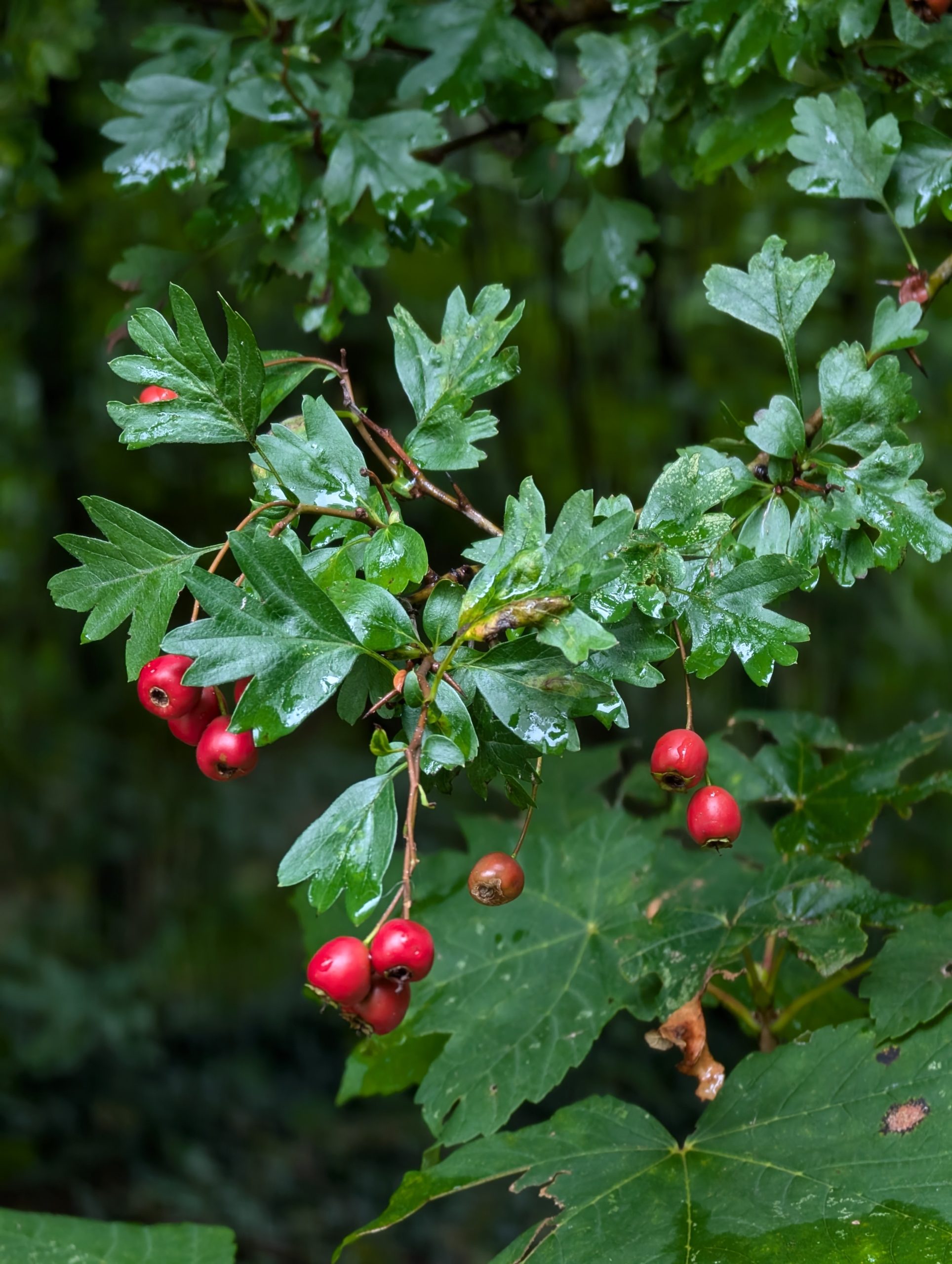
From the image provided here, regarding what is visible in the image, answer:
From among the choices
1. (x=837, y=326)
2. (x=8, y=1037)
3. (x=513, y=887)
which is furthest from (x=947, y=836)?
(x=513, y=887)

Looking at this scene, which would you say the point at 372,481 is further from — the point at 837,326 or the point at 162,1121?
the point at 162,1121

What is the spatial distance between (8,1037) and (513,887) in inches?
137

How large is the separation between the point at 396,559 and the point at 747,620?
273 millimetres

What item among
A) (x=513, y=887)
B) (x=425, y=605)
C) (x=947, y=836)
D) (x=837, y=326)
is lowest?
(x=947, y=836)

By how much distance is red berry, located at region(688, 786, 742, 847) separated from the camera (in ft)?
2.89

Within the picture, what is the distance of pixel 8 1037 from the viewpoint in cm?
369

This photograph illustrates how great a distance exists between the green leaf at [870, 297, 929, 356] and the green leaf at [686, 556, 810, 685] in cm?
27

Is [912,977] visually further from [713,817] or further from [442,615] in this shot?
A: [442,615]

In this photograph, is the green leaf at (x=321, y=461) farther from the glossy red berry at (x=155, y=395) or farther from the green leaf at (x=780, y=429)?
the green leaf at (x=780, y=429)

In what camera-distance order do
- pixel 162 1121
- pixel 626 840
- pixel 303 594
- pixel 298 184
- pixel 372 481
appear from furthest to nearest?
pixel 162 1121, pixel 626 840, pixel 298 184, pixel 372 481, pixel 303 594

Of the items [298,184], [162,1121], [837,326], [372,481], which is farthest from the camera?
[162,1121]

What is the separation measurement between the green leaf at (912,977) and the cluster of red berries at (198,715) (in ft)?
2.35

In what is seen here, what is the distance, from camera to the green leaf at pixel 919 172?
3.59ft

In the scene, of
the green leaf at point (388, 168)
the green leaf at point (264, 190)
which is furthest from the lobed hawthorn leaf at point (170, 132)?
the green leaf at point (388, 168)
